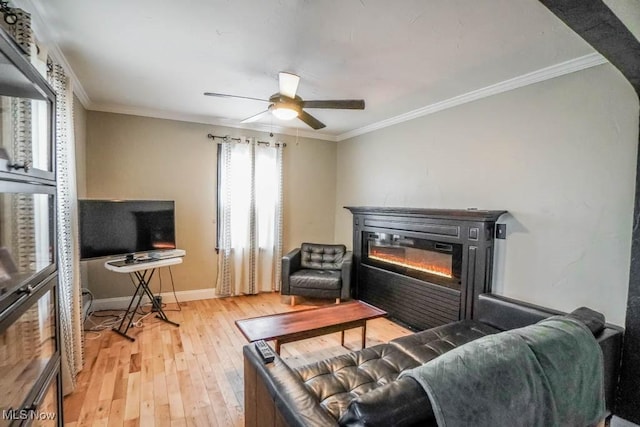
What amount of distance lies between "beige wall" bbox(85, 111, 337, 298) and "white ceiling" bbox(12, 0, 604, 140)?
641mm

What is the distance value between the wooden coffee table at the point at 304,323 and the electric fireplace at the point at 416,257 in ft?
2.77

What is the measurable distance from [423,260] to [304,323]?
1662 millimetres

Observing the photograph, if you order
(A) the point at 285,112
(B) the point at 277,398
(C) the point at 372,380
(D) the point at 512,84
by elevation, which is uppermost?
(D) the point at 512,84

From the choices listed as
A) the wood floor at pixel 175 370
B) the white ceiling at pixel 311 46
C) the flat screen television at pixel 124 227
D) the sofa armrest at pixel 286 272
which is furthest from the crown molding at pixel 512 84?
the flat screen television at pixel 124 227

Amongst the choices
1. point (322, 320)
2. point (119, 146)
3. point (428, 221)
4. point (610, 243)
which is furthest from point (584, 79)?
point (119, 146)

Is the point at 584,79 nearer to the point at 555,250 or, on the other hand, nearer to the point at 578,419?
the point at 555,250

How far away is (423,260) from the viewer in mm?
3449

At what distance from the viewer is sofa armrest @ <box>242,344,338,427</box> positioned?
111 cm

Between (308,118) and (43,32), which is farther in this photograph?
(308,118)

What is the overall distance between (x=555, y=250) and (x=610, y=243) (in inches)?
13.6

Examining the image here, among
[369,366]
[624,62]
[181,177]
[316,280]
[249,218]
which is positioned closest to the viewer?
[624,62]

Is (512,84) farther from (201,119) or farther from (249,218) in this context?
(201,119)

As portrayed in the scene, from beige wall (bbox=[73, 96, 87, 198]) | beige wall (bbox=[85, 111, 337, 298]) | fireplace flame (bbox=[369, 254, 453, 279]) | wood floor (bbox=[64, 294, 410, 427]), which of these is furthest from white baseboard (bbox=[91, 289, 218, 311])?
fireplace flame (bbox=[369, 254, 453, 279])

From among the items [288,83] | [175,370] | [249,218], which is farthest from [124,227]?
[288,83]
